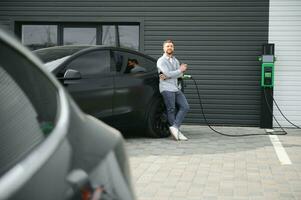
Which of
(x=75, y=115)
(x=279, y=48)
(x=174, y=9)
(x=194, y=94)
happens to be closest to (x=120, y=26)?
(x=174, y=9)

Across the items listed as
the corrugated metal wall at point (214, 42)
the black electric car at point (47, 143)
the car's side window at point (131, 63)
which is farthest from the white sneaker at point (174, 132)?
the black electric car at point (47, 143)

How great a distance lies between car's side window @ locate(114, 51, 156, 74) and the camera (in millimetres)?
8977

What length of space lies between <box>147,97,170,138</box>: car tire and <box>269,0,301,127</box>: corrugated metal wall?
3.25 metres

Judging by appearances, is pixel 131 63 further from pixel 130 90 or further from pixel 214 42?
pixel 214 42

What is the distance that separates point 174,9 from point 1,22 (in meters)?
4.26

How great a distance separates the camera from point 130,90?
8.90 m

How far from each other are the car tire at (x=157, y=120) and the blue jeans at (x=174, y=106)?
9.0 inches

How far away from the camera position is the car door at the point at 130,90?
28.6 feet

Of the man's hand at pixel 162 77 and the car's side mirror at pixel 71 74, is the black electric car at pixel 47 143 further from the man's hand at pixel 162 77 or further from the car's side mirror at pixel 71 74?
the man's hand at pixel 162 77

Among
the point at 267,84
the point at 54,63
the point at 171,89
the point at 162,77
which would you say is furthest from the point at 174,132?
the point at 267,84

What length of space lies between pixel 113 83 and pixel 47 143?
689cm

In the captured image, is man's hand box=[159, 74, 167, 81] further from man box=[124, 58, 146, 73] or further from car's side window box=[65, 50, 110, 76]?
car's side window box=[65, 50, 110, 76]

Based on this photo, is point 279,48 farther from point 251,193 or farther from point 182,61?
point 251,193

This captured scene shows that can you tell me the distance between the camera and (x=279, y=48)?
1165 cm
